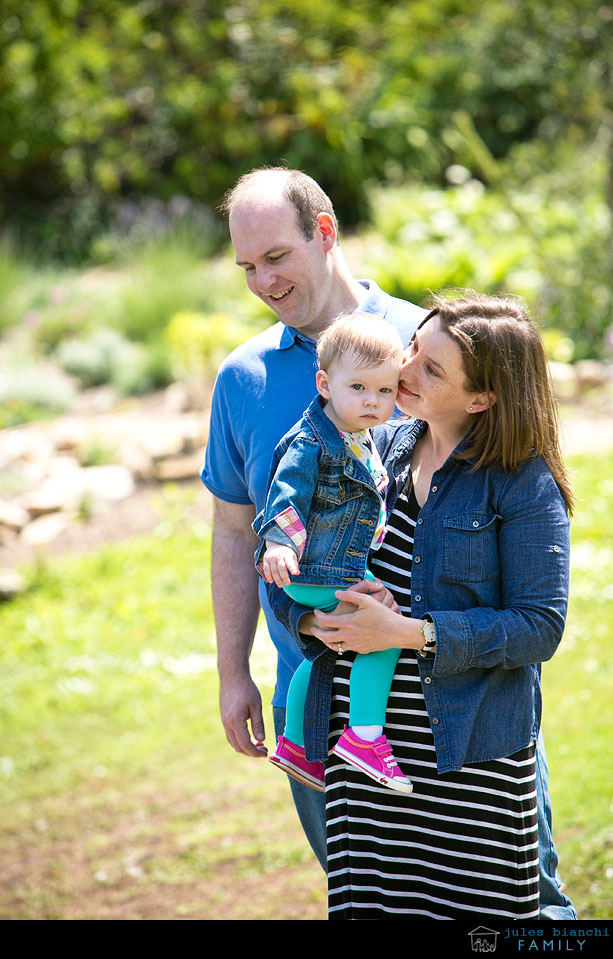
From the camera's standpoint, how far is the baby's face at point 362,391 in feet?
6.43

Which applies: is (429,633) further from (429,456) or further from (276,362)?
(276,362)

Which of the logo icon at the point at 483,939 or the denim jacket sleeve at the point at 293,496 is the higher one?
the denim jacket sleeve at the point at 293,496

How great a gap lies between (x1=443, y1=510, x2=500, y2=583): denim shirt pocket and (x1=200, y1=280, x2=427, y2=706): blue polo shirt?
0.54m

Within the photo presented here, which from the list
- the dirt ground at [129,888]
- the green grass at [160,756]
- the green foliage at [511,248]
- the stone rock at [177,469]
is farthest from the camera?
the green foliage at [511,248]

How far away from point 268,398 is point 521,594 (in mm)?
815

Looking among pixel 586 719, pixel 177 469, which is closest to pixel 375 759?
pixel 586 719

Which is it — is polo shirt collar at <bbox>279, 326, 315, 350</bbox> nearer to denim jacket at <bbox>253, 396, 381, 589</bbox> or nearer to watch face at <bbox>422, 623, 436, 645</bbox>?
denim jacket at <bbox>253, 396, 381, 589</bbox>

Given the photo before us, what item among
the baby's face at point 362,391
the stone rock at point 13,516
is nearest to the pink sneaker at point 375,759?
the baby's face at point 362,391

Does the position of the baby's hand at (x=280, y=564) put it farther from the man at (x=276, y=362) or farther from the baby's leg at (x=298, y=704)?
the man at (x=276, y=362)

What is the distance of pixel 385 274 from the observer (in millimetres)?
8977

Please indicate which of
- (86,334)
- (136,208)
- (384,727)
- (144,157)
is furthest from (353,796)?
(144,157)

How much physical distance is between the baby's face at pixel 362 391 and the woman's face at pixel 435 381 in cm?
3

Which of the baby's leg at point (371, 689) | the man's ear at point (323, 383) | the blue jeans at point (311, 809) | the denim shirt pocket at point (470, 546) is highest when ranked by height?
the man's ear at point (323, 383)

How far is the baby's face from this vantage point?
6.43 ft
